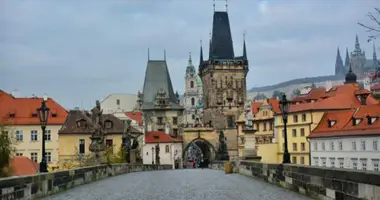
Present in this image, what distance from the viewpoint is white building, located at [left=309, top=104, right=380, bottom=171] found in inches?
2162

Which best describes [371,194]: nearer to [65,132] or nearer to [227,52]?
[65,132]

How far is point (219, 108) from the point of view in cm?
11488

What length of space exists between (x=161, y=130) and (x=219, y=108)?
12.7m

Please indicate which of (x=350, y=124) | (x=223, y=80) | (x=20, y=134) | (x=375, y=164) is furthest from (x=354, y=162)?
(x=223, y=80)

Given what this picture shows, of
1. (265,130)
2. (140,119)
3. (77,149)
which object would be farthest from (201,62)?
(77,149)

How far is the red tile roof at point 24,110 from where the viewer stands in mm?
74250

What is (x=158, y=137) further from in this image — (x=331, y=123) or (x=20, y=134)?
(x=331, y=123)

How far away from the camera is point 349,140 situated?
59.5 meters

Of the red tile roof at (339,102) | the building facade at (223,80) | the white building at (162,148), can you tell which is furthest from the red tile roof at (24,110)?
the building facade at (223,80)

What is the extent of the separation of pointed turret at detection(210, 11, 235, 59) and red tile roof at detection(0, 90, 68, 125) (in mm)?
47105

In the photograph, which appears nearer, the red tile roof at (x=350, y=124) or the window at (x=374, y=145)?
the window at (x=374, y=145)

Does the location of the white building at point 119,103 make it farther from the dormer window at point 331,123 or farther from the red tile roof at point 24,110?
the dormer window at point 331,123

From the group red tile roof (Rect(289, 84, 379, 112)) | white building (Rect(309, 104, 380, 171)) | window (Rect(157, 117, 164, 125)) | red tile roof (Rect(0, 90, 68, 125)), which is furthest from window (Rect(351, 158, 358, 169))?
window (Rect(157, 117, 164, 125))

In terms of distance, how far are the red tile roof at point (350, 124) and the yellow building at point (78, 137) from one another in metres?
25.6
